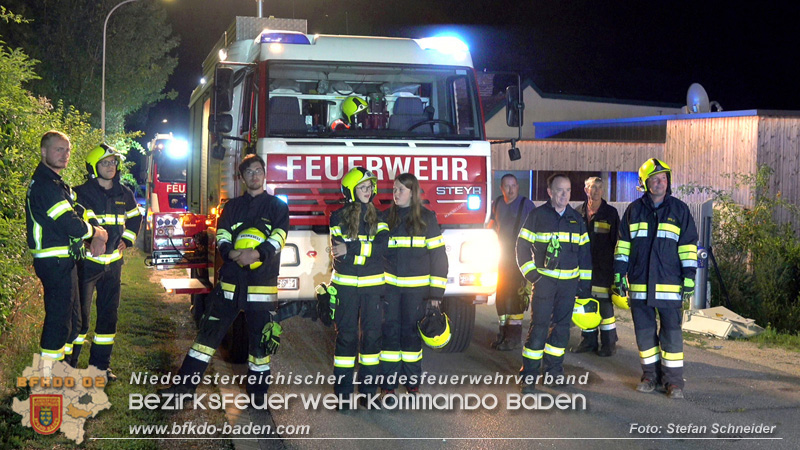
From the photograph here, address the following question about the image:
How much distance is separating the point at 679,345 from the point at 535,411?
4.67 feet

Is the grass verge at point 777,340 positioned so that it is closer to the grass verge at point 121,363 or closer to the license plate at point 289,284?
the license plate at point 289,284

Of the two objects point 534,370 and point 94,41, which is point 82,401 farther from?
point 94,41

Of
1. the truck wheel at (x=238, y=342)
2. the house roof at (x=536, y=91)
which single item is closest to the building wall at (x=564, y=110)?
the house roof at (x=536, y=91)

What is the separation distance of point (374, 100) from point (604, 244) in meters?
2.82

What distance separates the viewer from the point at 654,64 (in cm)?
4578

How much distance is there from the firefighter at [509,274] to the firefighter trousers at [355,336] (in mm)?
2418

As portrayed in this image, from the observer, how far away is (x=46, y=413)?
5621 millimetres

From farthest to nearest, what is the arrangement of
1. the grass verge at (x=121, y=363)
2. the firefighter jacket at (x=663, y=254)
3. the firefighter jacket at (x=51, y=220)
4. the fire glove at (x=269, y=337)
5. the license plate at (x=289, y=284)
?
the license plate at (x=289, y=284) < the firefighter jacket at (x=663, y=254) < the fire glove at (x=269, y=337) < the firefighter jacket at (x=51, y=220) < the grass verge at (x=121, y=363)

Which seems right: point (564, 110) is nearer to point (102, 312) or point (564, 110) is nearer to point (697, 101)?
point (697, 101)

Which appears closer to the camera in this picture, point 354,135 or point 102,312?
point 102,312

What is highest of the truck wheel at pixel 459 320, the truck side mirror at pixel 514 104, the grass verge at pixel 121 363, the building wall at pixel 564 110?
the building wall at pixel 564 110

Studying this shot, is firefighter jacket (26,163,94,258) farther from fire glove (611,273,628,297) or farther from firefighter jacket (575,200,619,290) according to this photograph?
firefighter jacket (575,200,619,290)

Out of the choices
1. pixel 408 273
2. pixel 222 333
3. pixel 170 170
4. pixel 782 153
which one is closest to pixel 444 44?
pixel 408 273

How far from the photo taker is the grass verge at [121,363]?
5.30 m
